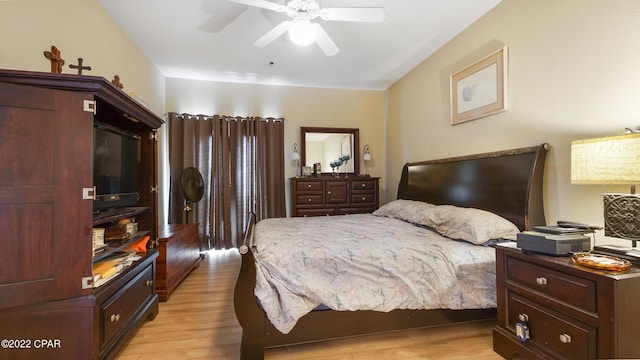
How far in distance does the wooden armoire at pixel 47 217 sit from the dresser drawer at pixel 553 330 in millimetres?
2415

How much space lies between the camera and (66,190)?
4.34ft

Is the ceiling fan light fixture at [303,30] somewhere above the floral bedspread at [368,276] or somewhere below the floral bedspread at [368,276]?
above

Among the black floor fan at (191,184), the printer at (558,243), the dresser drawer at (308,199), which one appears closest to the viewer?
the printer at (558,243)

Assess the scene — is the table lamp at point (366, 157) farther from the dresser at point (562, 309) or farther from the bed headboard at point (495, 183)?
the dresser at point (562, 309)

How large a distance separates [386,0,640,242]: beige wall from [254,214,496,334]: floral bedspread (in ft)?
2.48

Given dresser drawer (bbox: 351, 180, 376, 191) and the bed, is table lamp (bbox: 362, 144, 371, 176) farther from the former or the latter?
the bed

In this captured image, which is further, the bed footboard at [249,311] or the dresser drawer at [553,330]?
the bed footboard at [249,311]

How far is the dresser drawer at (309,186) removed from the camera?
3973mm

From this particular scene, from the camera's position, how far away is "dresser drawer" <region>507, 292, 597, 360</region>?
1.26 m

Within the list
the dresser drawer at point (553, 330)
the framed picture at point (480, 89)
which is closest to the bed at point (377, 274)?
the dresser drawer at point (553, 330)

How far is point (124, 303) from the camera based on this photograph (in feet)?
5.72

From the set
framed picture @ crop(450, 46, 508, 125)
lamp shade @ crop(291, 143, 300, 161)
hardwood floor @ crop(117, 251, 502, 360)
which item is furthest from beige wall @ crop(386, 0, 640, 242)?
lamp shade @ crop(291, 143, 300, 161)

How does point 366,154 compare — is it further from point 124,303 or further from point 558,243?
point 124,303

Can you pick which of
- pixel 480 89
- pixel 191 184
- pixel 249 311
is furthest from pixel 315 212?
pixel 480 89
